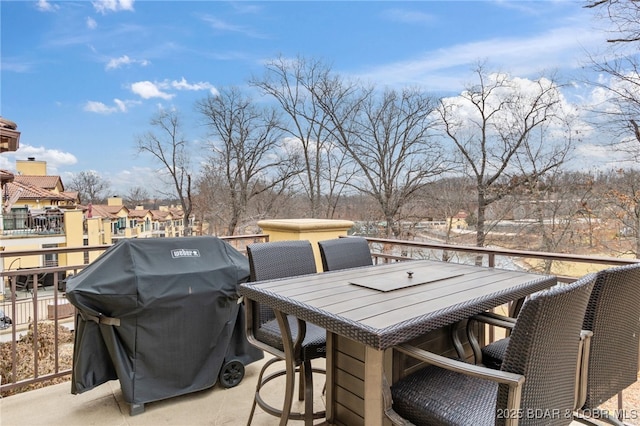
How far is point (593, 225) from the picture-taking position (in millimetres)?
8758

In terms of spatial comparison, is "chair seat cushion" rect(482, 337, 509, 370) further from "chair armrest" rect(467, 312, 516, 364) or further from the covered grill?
the covered grill

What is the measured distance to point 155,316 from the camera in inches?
88.6

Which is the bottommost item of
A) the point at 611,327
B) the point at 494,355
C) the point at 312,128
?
the point at 494,355

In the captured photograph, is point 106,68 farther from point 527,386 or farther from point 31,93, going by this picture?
point 527,386

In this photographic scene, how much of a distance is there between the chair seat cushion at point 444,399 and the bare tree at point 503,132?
9620 mm

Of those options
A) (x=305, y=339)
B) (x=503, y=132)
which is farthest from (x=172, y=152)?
(x=305, y=339)

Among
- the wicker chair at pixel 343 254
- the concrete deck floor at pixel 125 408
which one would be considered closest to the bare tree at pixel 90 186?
the concrete deck floor at pixel 125 408

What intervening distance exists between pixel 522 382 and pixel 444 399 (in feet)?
1.27

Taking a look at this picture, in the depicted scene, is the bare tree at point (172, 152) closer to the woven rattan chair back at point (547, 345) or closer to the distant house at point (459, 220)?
the distant house at point (459, 220)

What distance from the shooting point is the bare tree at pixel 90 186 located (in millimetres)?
14927

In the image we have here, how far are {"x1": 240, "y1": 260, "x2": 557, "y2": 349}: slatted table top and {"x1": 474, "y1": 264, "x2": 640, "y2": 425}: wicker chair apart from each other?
0.37 meters

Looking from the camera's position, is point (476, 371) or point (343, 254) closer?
point (476, 371)

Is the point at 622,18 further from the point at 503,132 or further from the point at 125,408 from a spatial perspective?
the point at 125,408

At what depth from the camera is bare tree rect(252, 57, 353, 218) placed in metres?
12.1
